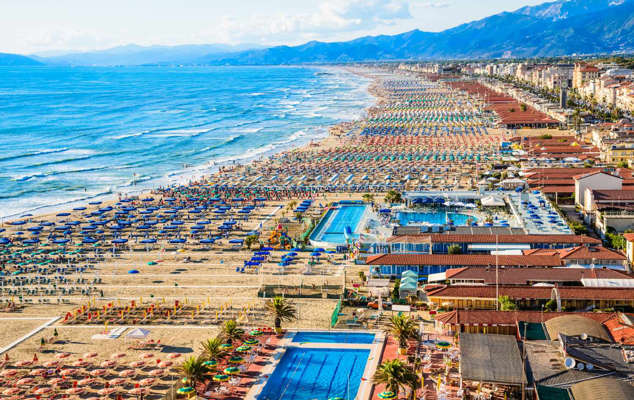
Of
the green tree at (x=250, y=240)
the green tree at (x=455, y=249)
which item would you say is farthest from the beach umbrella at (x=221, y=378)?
the green tree at (x=250, y=240)

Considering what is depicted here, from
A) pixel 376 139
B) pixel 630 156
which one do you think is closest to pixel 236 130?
pixel 376 139

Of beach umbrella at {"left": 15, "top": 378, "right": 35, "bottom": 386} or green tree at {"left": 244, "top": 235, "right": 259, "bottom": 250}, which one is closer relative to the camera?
beach umbrella at {"left": 15, "top": 378, "right": 35, "bottom": 386}

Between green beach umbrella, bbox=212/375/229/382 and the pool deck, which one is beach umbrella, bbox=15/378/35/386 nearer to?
green beach umbrella, bbox=212/375/229/382

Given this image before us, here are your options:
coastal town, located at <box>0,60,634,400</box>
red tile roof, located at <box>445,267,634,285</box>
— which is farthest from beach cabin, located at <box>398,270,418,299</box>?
red tile roof, located at <box>445,267,634,285</box>

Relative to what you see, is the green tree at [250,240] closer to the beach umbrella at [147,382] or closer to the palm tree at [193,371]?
the beach umbrella at [147,382]

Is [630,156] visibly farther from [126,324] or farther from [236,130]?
[236,130]

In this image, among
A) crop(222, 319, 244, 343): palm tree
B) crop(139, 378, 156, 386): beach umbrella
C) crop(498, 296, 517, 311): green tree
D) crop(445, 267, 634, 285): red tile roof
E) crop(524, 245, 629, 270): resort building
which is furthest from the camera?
crop(524, 245, 629, 270): resort building
